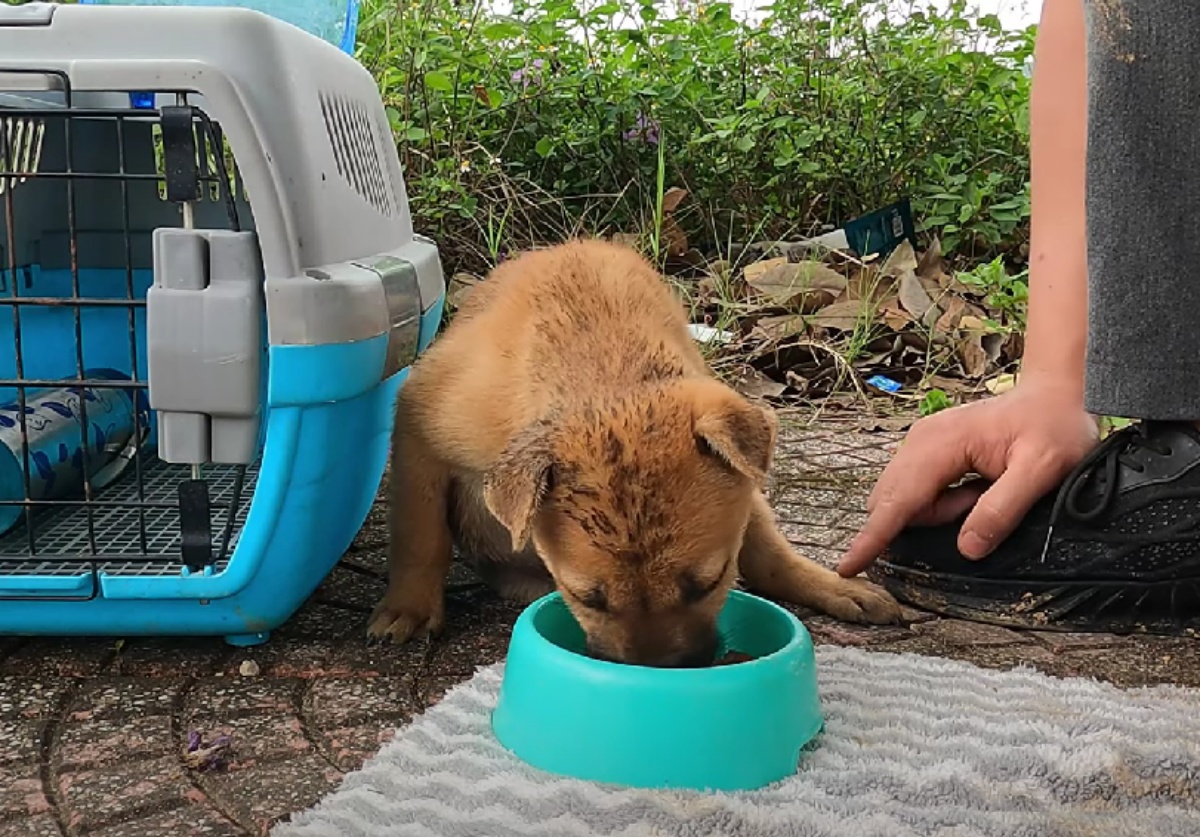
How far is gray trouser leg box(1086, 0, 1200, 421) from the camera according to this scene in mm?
2602

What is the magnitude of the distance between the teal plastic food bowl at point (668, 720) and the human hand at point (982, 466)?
89 centimetres

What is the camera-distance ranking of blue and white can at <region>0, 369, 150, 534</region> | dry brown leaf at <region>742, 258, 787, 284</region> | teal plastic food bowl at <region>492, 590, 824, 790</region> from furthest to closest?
1. dry brown leaf at <region>742, 258, 787, 284</region>
2. blue and white can at <region>0, 369, 150, 534</region>
3. teal plastic food bowl at <region>492, 590, 824, 790</region>

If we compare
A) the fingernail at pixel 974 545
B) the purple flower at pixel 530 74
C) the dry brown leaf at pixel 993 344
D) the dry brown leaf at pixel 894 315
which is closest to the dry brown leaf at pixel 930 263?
the dry brown leaf at pixel 894 315

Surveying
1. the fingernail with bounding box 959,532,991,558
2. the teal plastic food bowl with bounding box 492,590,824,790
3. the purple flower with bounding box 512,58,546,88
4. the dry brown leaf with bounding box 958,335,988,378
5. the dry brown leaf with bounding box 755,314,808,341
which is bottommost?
the dry brown leaf with bounding box 958,335,988,378

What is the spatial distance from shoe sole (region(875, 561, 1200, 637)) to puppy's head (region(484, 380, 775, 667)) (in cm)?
73

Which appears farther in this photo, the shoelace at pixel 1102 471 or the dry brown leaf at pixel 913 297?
the dry brown leaf at pixel 913 297

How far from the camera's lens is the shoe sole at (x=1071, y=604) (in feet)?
8.48

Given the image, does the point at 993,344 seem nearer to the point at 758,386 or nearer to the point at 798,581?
the point at 758,386

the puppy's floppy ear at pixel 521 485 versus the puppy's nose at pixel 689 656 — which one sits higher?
the puppy's floppy ear at pixel 521 485

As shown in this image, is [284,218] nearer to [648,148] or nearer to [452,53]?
[452,53]

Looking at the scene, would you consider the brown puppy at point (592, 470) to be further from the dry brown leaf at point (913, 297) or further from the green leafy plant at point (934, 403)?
the dry brown leaf at point (913, 297)

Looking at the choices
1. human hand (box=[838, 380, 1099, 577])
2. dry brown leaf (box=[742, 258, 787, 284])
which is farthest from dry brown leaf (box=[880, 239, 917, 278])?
human hand (box=[838, 380, 1099, 577])

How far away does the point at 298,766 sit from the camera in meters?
1.97

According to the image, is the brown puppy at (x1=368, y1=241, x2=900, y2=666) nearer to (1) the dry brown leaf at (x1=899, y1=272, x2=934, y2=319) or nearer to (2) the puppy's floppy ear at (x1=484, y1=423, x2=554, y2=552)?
(2) the puppy's floppy ear at (x1=484, y1=423, x2=554, y2=552)
